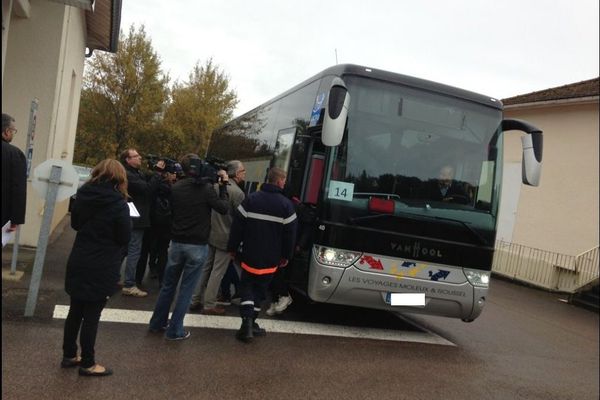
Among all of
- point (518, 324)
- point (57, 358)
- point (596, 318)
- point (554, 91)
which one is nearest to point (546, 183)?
point (554, 91)

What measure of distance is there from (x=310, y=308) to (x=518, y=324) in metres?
4.04

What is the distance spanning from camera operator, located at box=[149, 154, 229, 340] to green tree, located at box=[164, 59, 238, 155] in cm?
2617

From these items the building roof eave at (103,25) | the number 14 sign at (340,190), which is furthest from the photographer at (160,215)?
the building roof eave at (103,25)

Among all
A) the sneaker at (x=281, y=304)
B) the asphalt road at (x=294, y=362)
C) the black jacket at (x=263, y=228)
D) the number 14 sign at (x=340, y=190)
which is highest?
the number 14 sign at (x=340, y=190)

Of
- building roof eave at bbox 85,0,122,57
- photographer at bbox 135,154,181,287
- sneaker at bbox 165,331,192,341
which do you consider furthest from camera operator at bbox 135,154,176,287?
building roof eave at bbox 85,0,122,57

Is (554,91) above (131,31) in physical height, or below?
below

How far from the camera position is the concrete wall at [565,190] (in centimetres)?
1560

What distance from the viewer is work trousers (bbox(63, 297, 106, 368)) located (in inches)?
157

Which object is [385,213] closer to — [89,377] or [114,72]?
[89,377]

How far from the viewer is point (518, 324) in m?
9.12

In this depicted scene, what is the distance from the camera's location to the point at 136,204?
264 inches

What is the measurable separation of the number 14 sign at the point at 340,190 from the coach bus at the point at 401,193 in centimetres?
1

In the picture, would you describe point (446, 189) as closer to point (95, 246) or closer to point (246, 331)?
point (246, 331)

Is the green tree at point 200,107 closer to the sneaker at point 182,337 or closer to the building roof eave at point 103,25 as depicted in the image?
the building roof eave at point 103,25
